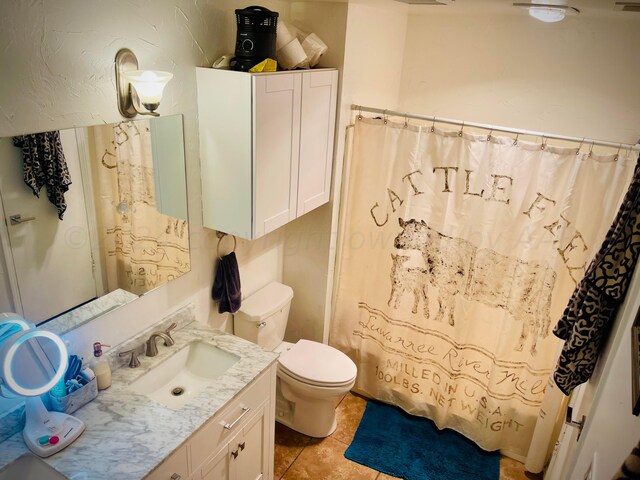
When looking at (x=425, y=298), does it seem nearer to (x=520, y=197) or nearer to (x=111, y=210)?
(x=520, y=197)

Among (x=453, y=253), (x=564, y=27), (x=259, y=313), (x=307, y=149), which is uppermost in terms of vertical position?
(x=564, y=27)

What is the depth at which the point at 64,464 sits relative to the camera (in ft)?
4.98

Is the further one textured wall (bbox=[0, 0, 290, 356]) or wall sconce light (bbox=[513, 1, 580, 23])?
wall sconce light (bbox=[513, 1, 580, 23])

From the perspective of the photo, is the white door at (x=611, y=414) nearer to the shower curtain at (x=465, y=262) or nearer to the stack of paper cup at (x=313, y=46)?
the shower curtain at (x=465, y=262)

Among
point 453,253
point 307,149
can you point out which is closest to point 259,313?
point 307,149

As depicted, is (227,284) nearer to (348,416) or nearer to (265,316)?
(265,316)

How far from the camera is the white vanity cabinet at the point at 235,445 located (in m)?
1.69

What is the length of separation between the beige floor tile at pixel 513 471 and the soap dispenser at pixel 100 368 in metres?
2.10

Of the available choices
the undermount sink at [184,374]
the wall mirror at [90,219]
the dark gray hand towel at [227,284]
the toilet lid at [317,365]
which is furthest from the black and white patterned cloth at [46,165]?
the toilet lid at [317,365]

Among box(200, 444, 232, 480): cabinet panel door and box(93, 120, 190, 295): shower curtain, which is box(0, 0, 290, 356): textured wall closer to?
box(93, 120, 190, 295): shower curtain

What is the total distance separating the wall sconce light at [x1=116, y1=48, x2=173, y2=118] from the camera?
5.64ft

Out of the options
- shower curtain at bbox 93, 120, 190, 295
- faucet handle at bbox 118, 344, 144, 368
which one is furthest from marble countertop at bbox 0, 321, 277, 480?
shower curtain at bbox 93, 120, 190, 295

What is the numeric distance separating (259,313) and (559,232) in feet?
5.05

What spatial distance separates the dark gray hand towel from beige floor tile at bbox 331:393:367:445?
1044 millimetres
